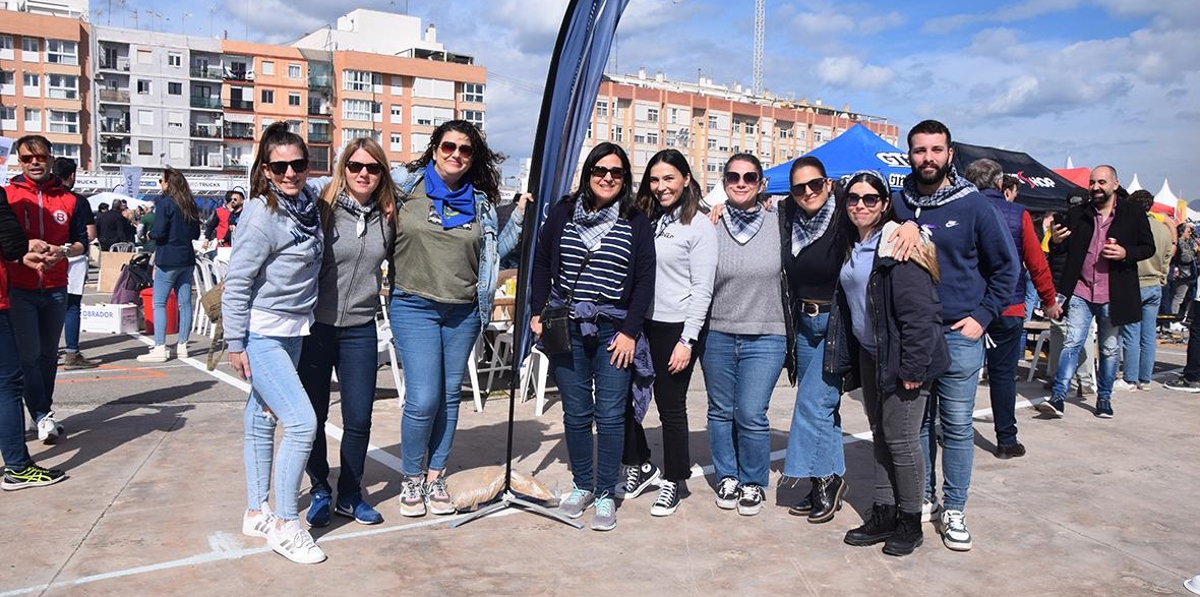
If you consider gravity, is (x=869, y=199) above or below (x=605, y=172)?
below

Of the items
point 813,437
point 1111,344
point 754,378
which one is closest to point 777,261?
point 754,378

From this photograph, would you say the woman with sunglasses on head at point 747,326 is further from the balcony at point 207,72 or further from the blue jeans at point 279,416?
the balcony at point 207,72

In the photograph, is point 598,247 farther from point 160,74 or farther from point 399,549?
point 160,74

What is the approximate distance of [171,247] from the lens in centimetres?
922

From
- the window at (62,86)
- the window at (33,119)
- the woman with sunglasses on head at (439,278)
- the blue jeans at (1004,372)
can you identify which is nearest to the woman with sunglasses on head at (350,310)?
the woman with sunglasses on head at (439,278)

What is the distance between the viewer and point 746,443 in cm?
482

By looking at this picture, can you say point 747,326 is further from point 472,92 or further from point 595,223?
point 472,92

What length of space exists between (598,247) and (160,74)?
78.9 m

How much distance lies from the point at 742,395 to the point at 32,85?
255 feet

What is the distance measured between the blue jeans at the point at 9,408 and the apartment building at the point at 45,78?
71.9m

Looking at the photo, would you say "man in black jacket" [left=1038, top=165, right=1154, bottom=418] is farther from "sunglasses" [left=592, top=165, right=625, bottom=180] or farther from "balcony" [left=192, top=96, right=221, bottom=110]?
"balcony" [left=192, top=96, right=221, bottom=110]

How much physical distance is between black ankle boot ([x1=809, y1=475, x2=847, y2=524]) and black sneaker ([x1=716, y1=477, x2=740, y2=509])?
0.40 m

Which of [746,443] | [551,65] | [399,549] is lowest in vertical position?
[399,549]

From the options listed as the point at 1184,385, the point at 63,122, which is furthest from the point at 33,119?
the point at 1184,385
